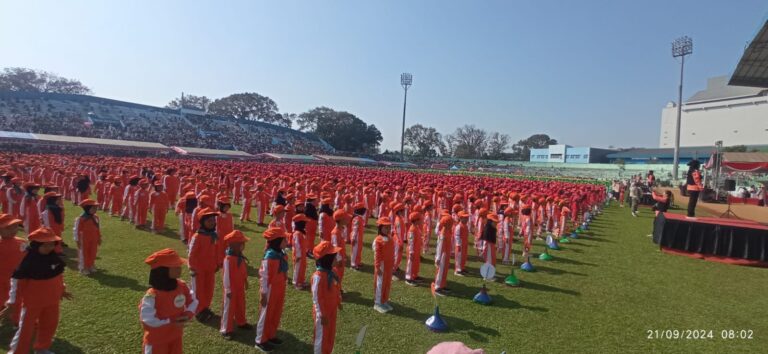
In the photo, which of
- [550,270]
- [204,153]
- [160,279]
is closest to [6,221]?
[160,279]

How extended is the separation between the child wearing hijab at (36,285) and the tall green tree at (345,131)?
A: 3221 inches

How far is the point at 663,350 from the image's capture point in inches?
230

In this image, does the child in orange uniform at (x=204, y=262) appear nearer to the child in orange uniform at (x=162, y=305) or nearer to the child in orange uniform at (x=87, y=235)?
the child in orange uniform at (x=162, y=305)

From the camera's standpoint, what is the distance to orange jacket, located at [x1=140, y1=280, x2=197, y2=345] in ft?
12.2

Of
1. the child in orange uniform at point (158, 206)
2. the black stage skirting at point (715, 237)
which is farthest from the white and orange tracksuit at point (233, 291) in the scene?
the black stage skirting at point (715, 237)

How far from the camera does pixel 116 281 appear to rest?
761cm

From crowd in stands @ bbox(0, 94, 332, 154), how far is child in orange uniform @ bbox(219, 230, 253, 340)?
53.9m

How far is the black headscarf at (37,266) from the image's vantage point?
439cm

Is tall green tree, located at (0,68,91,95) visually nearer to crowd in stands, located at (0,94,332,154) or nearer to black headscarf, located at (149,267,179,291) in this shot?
crowd in stands, located at (0,94,332,154)

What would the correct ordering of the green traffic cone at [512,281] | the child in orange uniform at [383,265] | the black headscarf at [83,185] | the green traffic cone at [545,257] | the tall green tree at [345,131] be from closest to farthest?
the child in orange uniform at [383,265]
the green traffic cone at [512,281]
the green traffic cone at [545,257]
the black headscarf at [83,185]
the tall green tree at [345,131]

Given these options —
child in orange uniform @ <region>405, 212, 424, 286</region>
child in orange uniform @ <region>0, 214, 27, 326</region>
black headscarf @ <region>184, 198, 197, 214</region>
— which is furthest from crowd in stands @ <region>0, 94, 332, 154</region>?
child in orange uniform @ <region>405, 212, 424, 286</region>

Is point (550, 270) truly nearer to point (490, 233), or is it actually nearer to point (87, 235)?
point (490, 233)

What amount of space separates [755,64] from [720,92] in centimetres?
6514

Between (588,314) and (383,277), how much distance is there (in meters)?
3.69
